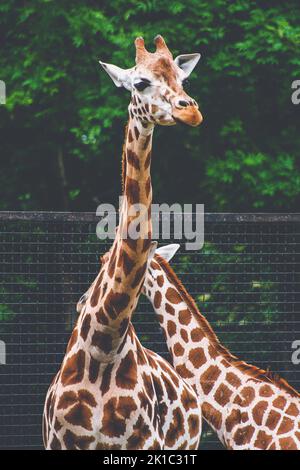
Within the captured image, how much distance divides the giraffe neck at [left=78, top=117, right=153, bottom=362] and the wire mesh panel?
188 centimetres

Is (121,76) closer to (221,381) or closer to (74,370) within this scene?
(74,370)

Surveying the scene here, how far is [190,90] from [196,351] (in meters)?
3.54

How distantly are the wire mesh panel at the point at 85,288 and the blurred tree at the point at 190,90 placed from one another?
1.79m

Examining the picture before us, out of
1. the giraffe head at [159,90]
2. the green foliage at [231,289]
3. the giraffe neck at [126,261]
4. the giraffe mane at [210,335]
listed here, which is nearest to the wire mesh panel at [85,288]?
the green foliage at [231,289]

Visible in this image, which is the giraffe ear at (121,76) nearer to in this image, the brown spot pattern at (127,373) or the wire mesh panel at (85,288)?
the brown spot pattern at (127,373)

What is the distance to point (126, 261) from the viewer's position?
486cm

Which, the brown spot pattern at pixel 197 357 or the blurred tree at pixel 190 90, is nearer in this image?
the brown spot pattern at pixel 197 357

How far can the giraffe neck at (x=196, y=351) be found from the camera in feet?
20.6

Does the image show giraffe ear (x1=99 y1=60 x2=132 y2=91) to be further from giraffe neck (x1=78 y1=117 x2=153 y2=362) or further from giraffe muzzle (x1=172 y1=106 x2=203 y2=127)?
giraffe muzzle (x1=172 y1=106 x2=203 y2=127)

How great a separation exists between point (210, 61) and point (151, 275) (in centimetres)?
334

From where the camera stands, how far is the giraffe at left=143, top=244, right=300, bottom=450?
604cm

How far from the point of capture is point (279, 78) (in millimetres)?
9320

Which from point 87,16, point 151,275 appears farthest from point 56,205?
point 151,275
